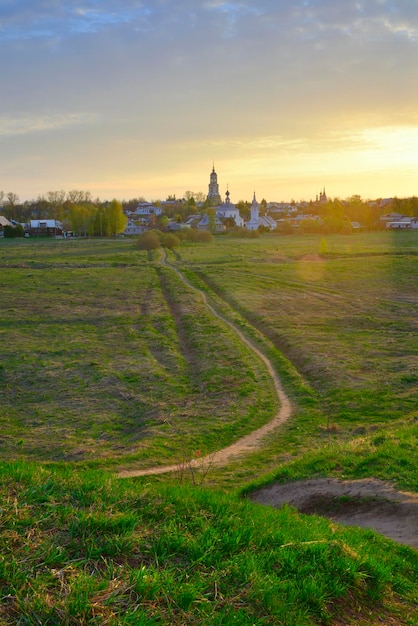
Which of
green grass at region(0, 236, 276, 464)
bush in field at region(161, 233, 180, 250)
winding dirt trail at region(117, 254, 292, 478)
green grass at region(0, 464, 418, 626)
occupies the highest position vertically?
bush in field at region(161, 233, 180, 250)

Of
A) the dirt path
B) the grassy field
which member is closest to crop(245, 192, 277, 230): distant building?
the grassy field

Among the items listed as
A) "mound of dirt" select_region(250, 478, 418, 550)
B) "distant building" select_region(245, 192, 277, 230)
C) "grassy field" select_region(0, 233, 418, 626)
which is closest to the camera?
"grassy field" select_region(0, 233, 418, 626)

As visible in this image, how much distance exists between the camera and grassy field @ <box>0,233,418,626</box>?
555 centimetres

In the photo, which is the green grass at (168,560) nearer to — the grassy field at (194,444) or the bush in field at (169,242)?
the grassy field at (194,444)

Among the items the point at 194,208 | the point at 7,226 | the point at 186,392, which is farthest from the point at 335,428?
the point at 194,208

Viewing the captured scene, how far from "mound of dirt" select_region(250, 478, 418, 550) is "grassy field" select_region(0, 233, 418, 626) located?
0.46 m

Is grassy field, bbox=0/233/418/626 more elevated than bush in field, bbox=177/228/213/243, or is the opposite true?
bush in field, bbox=177/228/213/243

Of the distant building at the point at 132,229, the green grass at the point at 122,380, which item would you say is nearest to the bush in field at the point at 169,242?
the distant building at the point at 132,229

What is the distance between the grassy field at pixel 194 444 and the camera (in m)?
5.55

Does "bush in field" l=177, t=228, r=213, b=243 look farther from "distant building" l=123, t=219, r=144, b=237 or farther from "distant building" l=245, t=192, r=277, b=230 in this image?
"distant building" l=245, t=192, r=277, b=230

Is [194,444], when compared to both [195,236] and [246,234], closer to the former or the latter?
[195,236]

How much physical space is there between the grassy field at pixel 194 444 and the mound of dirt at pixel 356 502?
46 cm

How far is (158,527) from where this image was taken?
662cm

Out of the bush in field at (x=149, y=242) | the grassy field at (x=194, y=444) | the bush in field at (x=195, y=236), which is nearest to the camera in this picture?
the grassy field at (x=194, y=444)
